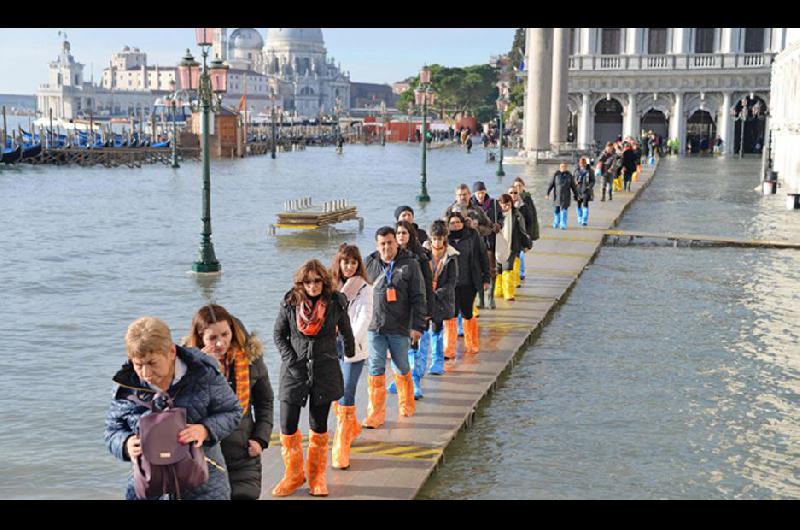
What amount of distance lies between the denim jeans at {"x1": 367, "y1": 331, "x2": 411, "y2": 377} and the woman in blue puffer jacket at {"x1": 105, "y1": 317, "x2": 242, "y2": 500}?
368 centimetres

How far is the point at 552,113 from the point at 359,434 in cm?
5419

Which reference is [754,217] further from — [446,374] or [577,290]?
[446,374]

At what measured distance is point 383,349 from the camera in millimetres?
8758

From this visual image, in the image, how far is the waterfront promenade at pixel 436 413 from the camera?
748 cm

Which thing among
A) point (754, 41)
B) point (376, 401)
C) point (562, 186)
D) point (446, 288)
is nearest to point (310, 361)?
point (376, 401)

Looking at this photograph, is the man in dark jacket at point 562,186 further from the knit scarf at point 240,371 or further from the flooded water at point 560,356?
the knit scarf at point 240,371

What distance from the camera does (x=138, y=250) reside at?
78.6ft

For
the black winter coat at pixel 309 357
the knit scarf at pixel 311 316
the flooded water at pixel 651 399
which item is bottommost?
the flooded water at pixel 651 399

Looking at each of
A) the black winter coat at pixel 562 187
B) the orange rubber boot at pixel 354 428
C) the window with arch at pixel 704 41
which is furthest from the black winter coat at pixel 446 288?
the window with arch at pixel 704 41

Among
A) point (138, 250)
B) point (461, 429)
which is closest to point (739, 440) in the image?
point (461, 429)

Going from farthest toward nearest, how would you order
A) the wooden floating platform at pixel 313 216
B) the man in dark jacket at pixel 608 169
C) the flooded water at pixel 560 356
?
the man in dark jacket at pixel 608 169, the wooden floating platform at pixel 313 216, the flooded water at pixel 560 356

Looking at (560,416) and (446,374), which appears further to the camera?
(446,374)

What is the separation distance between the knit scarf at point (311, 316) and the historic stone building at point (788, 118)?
94.3 ft
